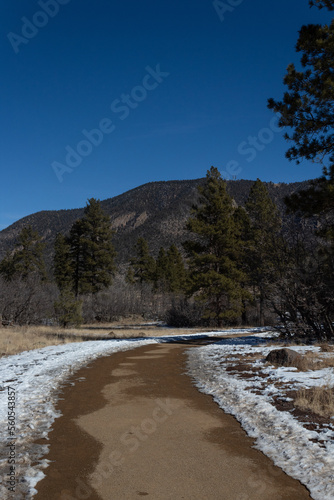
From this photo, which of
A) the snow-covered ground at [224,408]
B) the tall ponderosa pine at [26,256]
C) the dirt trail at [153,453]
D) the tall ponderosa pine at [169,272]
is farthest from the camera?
the tall ponderosa pine at [169,272]

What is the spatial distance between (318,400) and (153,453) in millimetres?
3457

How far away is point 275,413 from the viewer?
661cm

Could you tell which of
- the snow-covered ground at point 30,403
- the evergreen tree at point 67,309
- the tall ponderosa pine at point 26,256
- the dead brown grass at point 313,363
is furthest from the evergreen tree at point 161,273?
the dead brown grass at point 313,363

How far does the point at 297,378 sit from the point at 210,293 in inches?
928

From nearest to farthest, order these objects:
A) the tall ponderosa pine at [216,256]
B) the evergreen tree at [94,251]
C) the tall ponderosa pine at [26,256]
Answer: the tall ponderosa pine at [216,256] < the evergreen tree at [94,251] < the tall ponderosa pine at [26,256]

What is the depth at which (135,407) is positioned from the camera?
740cm

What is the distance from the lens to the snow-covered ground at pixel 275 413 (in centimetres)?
450

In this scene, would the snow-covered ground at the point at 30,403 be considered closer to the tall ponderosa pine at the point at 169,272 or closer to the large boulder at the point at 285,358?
the large boulder at the point at 285,358

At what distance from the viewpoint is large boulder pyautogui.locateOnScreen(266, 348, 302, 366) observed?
10805mm

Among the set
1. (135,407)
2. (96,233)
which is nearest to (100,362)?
(135,407)

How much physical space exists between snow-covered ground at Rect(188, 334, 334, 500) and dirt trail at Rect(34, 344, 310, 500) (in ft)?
0.66

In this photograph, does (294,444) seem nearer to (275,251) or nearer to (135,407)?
(135,407)

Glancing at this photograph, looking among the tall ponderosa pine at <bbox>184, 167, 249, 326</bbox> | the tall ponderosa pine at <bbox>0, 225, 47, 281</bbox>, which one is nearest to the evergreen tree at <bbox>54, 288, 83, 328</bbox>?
the tall ponderosa pine at <bbox>184, 167, 249, 326</bbox>

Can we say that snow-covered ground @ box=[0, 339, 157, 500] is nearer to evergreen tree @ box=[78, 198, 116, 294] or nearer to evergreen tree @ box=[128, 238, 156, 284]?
evergreen tree @ box=[78, 198, 116, 294]
